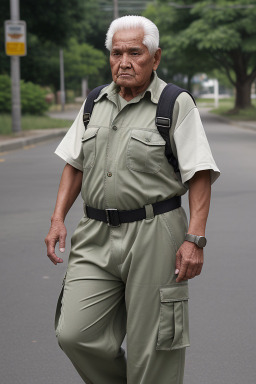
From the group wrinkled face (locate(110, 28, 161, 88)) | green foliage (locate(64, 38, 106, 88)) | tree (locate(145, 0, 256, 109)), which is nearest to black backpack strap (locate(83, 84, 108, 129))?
wrinkled face (locate(110, 28, 161, 88))

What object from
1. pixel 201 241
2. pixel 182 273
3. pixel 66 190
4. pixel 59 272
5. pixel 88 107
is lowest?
pixel 59 272

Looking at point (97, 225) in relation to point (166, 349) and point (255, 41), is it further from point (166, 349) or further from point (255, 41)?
point (255, 41)

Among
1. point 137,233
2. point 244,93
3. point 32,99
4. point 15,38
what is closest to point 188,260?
point 137,233

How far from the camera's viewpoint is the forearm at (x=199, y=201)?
3.17 meters

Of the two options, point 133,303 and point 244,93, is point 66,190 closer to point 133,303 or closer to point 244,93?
point 133,303

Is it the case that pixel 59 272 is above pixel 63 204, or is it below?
below

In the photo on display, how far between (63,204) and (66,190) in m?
0.06

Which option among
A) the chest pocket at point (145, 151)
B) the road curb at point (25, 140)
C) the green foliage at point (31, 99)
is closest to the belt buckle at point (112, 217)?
the chest pocket at point (145, 151)

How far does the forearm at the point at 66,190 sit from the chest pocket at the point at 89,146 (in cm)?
20

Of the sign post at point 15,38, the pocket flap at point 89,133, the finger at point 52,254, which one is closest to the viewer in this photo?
the pocket flap at point 89,133

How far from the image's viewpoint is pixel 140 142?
3152mm

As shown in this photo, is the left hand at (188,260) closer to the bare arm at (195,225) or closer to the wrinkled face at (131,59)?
the bare arm at (195,225)

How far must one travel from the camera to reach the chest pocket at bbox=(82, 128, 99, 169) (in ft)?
10.7

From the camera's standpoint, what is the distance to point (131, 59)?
10.6 ft
